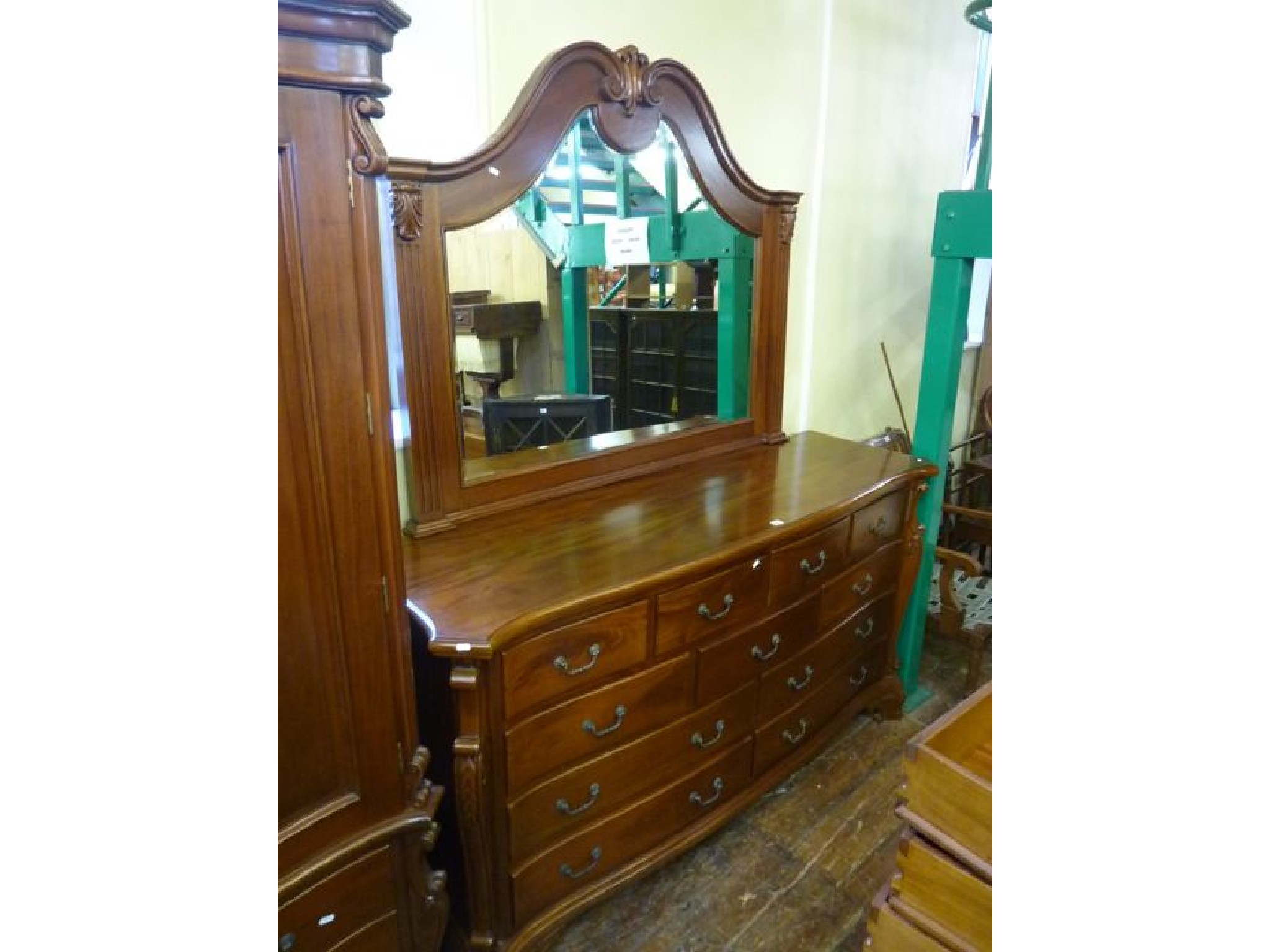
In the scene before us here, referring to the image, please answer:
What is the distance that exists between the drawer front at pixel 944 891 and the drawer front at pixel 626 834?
25.4 inches

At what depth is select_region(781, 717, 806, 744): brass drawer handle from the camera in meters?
1.76

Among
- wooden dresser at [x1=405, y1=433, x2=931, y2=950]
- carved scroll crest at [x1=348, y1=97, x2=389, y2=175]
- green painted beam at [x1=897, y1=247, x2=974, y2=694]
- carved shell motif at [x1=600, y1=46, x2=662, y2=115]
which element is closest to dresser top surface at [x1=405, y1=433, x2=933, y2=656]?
wooden dresser at [x1=405, y1=433, x2=931, y2=950]

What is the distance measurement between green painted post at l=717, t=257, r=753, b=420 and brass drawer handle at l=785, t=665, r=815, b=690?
0.75 meters

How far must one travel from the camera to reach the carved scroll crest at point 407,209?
1.25 meters

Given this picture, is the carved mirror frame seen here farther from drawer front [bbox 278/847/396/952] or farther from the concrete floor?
the concrete floor

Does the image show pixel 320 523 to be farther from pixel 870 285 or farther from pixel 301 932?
pixel 870 285

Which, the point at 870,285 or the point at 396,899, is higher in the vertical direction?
the point at 870,285

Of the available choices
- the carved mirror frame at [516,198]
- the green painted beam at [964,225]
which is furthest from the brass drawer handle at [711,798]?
the green painted beam at [964,225]

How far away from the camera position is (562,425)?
5.47 feet

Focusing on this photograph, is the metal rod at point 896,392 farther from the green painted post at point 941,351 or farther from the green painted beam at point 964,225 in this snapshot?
the green painted beam at point 964,225

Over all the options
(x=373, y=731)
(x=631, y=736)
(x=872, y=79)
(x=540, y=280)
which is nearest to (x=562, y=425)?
(x=540, y=280)

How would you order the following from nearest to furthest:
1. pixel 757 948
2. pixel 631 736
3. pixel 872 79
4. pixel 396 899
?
pixel 396 899
pixel 631 736
pixel 757 948
pixel 872 79
